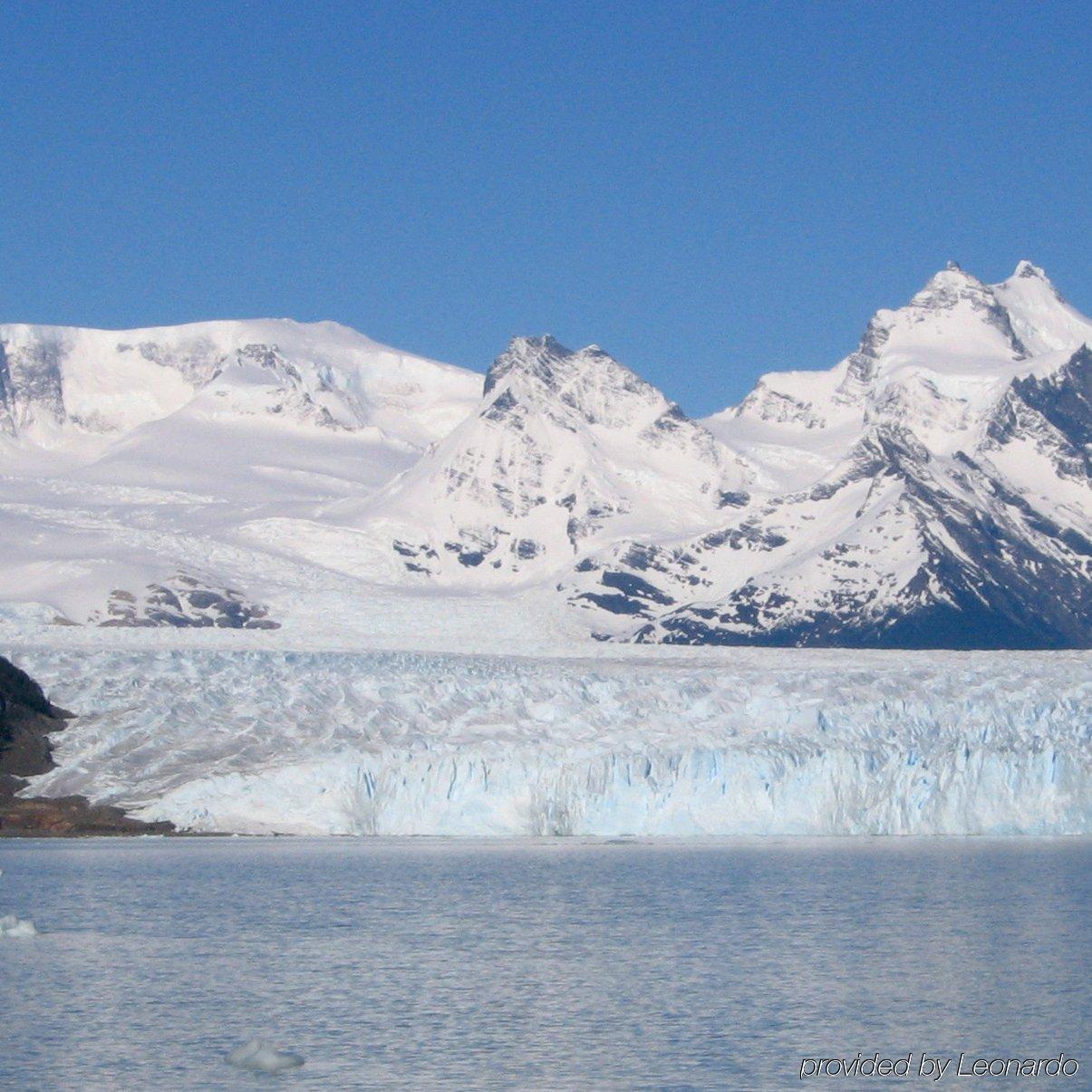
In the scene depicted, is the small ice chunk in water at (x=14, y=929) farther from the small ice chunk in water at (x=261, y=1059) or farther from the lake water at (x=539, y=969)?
the small ice chunk in water at (x=261, y=1059)

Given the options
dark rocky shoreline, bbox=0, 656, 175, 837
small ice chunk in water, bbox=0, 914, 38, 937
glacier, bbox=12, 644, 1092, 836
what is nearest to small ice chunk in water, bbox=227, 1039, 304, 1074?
small ice chunk in water, bbox=0, 914, 38, 937

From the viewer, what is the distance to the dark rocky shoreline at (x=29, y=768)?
75.3 meters

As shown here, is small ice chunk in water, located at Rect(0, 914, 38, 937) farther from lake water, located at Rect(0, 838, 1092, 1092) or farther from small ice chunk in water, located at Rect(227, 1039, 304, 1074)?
small ice chunk in water, located at Rect(227, 1039, 304, 1074)

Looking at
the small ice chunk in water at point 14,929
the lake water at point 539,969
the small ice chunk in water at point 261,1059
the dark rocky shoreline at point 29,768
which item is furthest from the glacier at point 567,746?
the small ice chunk in water at point 261,1059

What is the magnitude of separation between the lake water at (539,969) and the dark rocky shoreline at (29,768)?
10.5 meters

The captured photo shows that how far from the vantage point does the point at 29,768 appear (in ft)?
252

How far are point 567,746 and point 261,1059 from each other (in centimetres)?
4210

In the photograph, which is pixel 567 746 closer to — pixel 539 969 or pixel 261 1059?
pixel 539 969

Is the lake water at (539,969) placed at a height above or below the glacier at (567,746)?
below

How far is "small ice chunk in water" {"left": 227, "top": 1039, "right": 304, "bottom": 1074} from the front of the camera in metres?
29.7

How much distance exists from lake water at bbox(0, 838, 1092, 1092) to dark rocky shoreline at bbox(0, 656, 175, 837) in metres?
10.5

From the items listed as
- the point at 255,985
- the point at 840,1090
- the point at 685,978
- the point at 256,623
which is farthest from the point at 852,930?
the point at 256,623

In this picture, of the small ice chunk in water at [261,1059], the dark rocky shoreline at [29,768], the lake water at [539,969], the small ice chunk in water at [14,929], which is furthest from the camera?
the dark rocky shoreline at [29,768]

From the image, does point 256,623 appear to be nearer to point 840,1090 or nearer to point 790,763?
point 790,763
